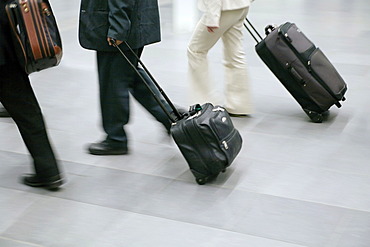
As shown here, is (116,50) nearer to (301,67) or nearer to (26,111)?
(26,111)

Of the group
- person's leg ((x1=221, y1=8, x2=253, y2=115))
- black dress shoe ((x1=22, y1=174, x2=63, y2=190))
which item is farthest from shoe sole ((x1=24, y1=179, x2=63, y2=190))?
person's leg ((x1=221, y1=8, x2=253, y2=115))

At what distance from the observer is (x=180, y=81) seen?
5918 mm

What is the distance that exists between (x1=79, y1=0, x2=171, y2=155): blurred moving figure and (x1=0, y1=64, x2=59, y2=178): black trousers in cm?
56

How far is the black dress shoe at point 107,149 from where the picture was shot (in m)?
4.21

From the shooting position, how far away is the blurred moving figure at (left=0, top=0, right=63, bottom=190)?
11.0 ft

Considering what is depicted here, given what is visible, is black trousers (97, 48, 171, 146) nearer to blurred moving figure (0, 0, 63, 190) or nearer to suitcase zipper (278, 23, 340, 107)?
blurred moving figure (0, 0, 63, 190)

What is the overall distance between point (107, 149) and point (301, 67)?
1.55 meters

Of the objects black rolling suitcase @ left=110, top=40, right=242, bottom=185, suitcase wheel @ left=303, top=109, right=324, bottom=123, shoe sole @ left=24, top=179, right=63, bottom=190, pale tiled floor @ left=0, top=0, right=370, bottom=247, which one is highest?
black rolling suitcase @ left=110, top=40, right=242, bottom=185

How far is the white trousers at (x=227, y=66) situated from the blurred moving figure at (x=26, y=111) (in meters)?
1.51

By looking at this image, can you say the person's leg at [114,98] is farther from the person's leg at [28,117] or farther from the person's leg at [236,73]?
the person's leg at [236,73]

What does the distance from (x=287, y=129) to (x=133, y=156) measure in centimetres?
123

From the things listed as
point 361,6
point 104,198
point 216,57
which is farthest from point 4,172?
point 361,6

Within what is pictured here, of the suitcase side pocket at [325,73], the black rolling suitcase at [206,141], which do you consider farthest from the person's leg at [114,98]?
the suitcase side pocket at [325,73]

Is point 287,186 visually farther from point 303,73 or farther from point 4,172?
point 4,172
